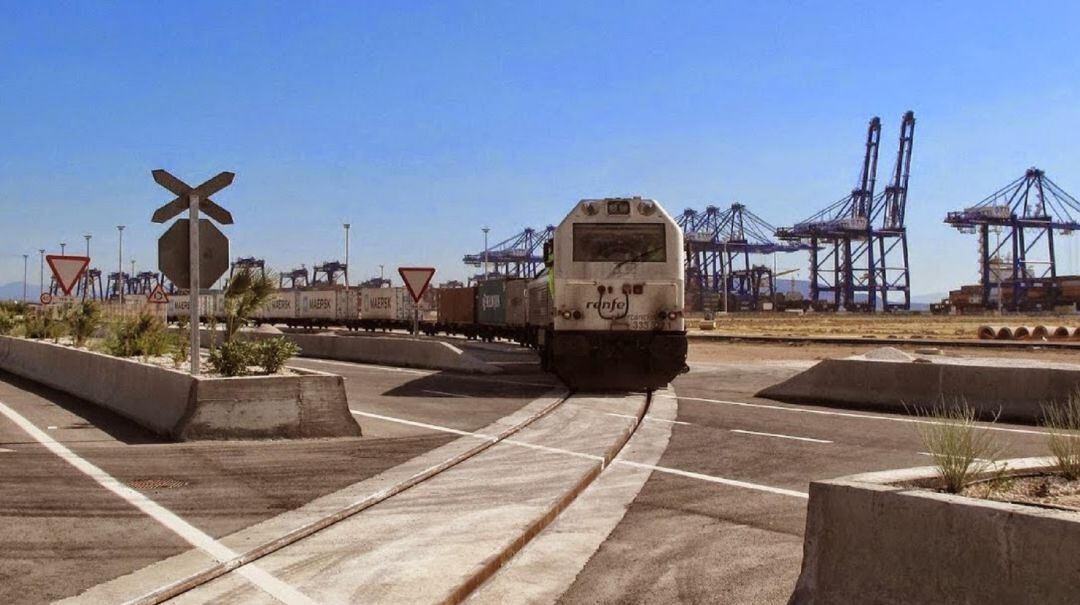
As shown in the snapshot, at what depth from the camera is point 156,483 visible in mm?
9125

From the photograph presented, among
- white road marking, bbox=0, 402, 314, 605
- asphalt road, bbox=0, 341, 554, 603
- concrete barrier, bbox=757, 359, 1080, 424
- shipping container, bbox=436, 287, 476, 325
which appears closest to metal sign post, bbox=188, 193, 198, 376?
asphalt road, bbox=0, 341, 554, 603

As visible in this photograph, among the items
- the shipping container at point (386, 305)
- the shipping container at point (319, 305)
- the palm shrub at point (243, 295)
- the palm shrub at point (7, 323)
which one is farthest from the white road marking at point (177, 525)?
the shipping container at point (319, 305)

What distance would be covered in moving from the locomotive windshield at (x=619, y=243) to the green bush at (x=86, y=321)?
12.8 m

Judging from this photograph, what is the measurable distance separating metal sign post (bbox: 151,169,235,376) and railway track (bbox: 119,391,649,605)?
12.6 ft

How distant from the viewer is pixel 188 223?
13102 millimetres

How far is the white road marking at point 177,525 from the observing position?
225 inches

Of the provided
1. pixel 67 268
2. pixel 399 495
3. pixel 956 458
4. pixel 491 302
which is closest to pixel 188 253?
pixel 399 495

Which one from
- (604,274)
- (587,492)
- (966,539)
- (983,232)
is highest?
(983,232)

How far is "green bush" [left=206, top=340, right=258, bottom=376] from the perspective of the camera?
13.2m

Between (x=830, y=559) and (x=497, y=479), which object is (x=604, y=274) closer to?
(x=497, y=479)

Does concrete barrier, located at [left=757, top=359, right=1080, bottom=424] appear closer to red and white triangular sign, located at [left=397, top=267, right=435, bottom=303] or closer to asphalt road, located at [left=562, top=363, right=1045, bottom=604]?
asphalt road, located at [left=562, top=363, right=1045, bottom=604]

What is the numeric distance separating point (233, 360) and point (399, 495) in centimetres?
557

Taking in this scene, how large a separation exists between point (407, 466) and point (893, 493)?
6247 millimetres

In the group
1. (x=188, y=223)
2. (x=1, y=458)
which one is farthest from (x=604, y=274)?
(x=1, y=458)
